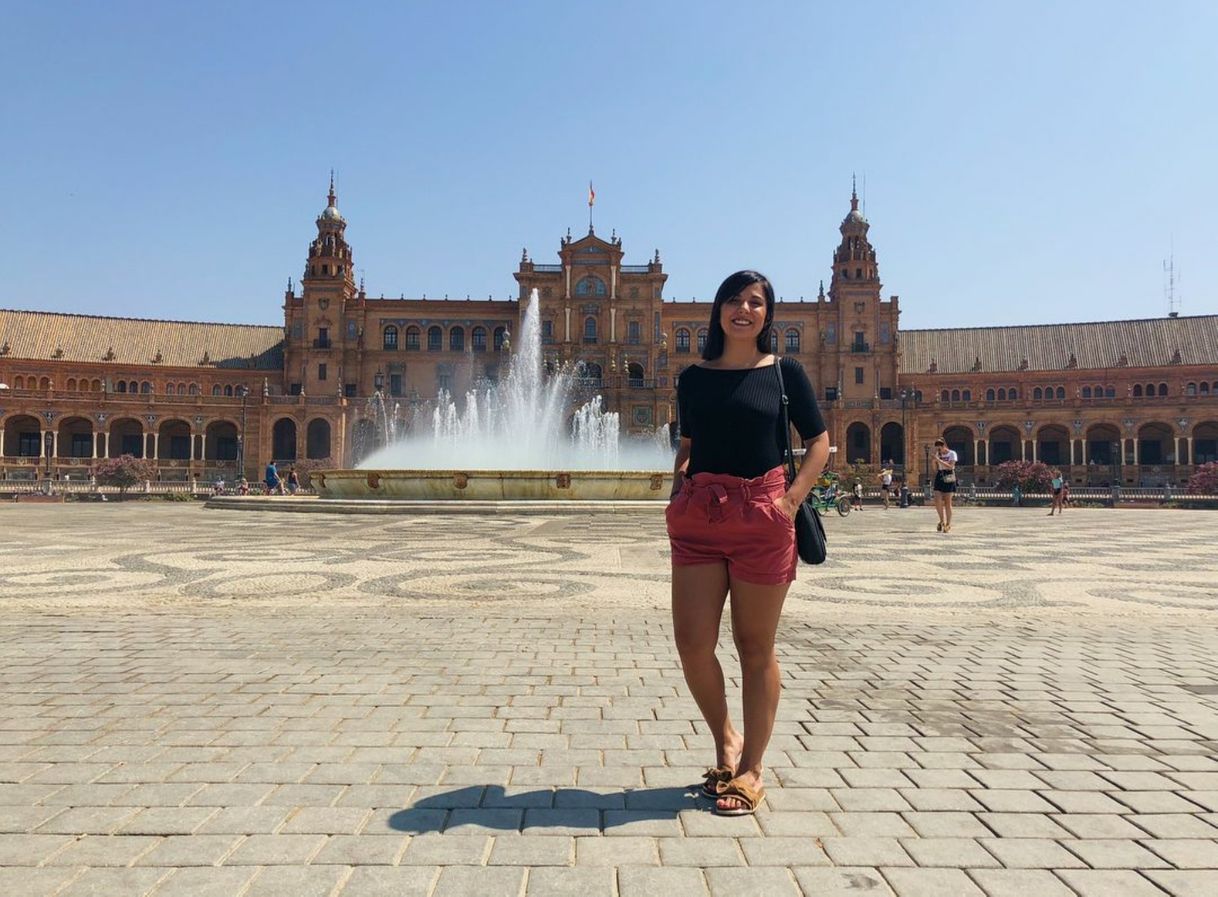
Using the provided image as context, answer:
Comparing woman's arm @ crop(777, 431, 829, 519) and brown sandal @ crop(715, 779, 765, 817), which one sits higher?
woman's arm @ crop(777, 431, 829, 519)

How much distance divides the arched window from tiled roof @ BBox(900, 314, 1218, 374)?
29.0 meters

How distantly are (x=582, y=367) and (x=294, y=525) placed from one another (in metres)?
51.1

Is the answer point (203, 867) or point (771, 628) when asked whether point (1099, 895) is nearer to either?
point (771, 628)

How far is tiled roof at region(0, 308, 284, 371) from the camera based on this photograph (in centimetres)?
7038

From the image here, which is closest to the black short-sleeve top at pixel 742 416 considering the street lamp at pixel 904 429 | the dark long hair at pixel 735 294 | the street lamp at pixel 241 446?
the dark long hair at pixel 735 294

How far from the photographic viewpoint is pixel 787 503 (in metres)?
3.23

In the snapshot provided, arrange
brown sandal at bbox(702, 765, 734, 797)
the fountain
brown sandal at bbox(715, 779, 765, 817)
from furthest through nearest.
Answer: the fountain
brown sandal at bbox(702, 765, 734, 797)
brown sandal at bbox(715, 779, 765, 817)

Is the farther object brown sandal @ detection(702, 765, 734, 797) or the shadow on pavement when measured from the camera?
brown sandal @ detection(702, 765, 734, 797)

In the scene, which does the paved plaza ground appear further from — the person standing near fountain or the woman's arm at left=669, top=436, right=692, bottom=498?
the woman's arm at left=669, top=436, right=692, bottom=498

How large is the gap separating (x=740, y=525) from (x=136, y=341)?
8208 centimetres

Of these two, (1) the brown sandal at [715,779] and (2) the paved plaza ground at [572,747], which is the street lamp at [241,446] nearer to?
(2) the paved plaza ground at [572,747]

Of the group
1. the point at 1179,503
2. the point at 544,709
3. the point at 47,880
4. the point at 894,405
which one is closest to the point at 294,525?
the point at 544,709

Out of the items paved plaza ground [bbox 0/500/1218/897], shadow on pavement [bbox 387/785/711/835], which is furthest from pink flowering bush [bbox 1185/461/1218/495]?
shadow on pavement [bbox 387/785/711/835]

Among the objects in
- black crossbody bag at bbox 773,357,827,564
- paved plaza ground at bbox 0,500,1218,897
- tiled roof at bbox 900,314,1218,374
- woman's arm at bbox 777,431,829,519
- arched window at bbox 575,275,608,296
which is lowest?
paved plaza ground at bbox 0,500,1218,897
